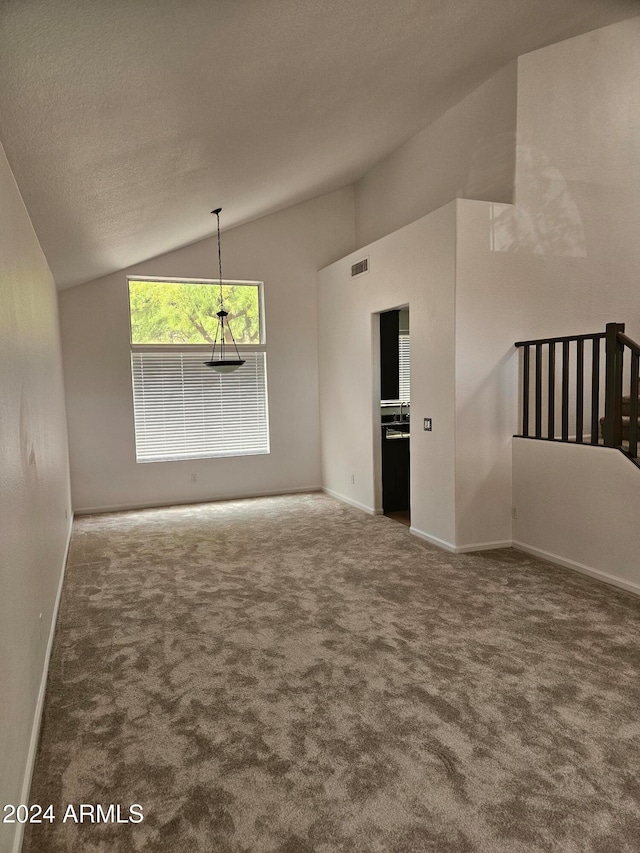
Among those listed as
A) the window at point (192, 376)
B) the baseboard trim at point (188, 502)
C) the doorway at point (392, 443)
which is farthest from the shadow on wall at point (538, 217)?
the baseboard trim at point (188, 502)

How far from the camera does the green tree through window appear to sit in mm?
6926

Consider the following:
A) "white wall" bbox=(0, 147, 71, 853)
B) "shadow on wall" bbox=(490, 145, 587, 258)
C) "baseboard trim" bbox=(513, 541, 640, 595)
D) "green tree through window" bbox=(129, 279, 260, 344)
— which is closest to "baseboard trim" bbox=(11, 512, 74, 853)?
"white wall" bbox=(0, 147, 71, 853)

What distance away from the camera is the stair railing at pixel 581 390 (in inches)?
155

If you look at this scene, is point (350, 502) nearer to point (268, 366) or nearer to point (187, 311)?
point (268, 366)

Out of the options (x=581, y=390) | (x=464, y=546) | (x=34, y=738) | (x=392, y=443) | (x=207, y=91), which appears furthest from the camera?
(x=392, y=443)

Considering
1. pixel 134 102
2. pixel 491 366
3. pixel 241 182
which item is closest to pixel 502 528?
pixel 491 366

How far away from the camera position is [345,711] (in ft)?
8.31

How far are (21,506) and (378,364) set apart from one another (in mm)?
4332

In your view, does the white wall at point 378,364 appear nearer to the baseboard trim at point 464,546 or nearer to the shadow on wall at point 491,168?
the baseboard trim at point 464,546

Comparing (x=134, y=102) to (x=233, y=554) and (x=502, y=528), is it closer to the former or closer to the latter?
(x=233, y=554)

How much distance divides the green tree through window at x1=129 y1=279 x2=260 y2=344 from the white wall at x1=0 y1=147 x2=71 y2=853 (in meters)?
3.11

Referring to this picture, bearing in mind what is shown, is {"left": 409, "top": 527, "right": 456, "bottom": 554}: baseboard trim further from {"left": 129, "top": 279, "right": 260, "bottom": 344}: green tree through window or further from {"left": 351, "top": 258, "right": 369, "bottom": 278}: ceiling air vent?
{"left": 129, "top": 279, "right": 260, "bottom": 344}: green tree through window

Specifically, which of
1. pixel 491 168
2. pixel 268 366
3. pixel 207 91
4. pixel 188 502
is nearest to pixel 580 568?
pixel 491 168

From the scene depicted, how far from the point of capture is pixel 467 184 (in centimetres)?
539
